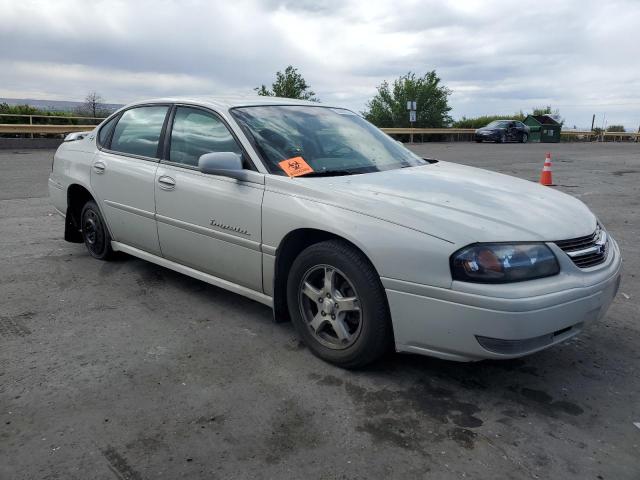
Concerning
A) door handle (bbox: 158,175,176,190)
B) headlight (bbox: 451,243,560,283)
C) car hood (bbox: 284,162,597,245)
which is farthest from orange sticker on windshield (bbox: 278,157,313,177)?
headlight (bbox: 451,243,560,283)

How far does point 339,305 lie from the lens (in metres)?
3.10

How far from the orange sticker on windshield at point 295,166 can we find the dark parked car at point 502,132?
103ft

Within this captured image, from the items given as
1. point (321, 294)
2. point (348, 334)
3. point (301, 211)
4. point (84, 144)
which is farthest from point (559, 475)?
point (84, 144)

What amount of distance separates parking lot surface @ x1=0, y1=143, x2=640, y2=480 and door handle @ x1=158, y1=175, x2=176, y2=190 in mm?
823

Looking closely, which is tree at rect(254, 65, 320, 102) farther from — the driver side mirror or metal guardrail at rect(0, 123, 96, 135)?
the driver side mirror

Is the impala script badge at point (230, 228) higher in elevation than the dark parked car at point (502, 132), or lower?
lower

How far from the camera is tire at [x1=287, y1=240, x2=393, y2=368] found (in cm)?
292

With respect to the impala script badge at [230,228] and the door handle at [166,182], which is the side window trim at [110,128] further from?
the impala script badge at [230,228]

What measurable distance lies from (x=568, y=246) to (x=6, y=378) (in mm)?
2927

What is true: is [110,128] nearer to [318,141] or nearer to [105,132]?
[105,132]

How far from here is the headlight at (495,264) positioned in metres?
2.65

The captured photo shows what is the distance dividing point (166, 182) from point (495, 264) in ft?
7.85

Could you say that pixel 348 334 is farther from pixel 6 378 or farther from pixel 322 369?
pixel 6 378

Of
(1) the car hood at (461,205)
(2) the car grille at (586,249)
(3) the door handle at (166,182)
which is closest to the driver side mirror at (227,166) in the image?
(1) the car hood at (461,205)
